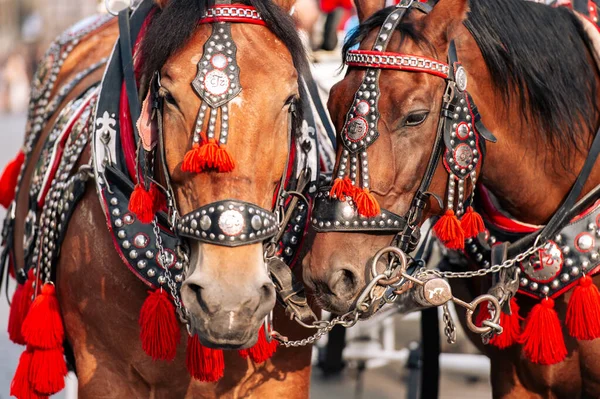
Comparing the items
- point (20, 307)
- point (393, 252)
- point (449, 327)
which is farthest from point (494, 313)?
point (20, 307)

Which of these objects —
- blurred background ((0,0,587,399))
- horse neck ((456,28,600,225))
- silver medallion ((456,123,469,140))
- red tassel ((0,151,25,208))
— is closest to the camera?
silver medallion ((456,123,469,140))

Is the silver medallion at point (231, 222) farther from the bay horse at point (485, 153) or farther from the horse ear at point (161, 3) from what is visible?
the horse ear at point (161, 3)

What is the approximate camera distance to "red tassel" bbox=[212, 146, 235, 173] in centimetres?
214

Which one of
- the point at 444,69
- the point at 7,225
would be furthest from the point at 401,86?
the point at 7,225

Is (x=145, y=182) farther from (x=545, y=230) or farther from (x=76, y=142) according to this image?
(x=545, y=230)

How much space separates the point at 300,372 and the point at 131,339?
1.74 feet

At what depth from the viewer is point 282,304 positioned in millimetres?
2643

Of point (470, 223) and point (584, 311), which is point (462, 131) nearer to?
point (470, 223)

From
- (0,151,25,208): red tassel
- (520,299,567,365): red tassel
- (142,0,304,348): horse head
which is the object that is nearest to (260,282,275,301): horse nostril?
(142,0,304,348): horse head

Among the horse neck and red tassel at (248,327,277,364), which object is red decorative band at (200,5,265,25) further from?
red tassel at (248,327,277,364)

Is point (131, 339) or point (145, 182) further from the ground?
point (145, 182)

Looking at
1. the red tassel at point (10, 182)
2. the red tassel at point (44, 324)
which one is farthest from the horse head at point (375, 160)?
the red tassel at point (10, 182)

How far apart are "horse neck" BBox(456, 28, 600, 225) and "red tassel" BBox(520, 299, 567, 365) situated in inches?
10.5

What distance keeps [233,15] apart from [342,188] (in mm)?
527
